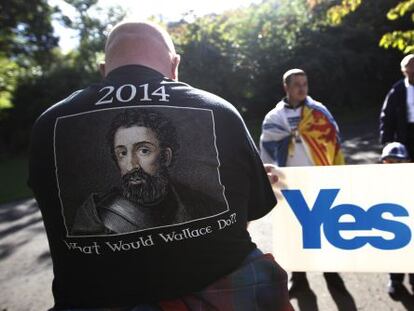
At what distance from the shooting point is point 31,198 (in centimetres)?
966

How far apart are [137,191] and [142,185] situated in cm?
Result: 2

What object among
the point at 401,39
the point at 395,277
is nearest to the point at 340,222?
the point at 395,277

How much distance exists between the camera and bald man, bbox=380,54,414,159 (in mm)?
4348

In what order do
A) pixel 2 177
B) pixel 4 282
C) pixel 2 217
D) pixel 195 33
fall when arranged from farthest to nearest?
1. pixel 195 33
2. pixel 2 177
3. pixel 2 217
4. pixel 4 282

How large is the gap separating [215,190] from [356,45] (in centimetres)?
2157

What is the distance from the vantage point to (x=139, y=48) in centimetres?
147

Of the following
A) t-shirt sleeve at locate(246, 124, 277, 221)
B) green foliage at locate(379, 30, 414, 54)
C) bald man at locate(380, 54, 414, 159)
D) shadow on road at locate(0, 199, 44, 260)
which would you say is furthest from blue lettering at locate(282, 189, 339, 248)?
shadow on road at locate(0, 199, 44, 260)

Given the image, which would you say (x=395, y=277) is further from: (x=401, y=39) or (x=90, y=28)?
(x=90, y=28)

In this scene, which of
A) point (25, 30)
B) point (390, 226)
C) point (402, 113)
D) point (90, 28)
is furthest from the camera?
point (90, 28)

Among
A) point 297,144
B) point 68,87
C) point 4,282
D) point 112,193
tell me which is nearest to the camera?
point 112,193

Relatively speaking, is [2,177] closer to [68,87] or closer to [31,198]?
[31,198]

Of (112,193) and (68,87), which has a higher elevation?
(68,87)

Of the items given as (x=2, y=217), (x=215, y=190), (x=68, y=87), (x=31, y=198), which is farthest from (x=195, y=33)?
(x=215, y=190)

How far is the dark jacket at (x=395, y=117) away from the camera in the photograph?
444 centimetres
